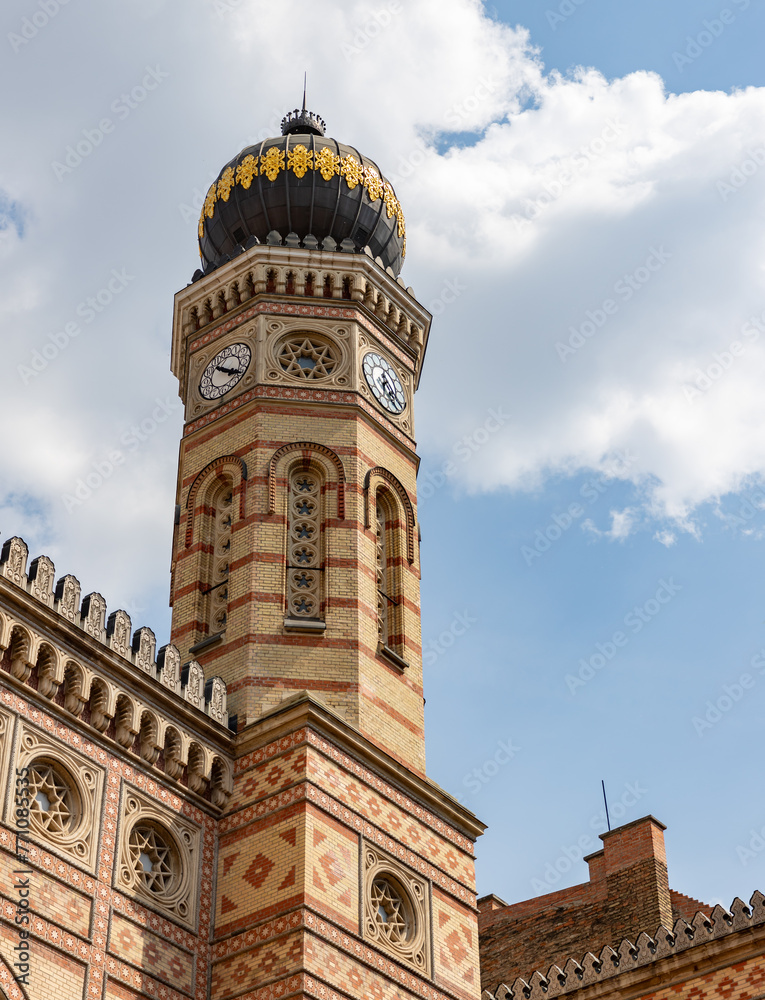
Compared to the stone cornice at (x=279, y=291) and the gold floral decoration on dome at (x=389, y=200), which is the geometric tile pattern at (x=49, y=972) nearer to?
the stone cornice at (x=279, y=291)

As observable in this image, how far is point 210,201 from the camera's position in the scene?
29.8m

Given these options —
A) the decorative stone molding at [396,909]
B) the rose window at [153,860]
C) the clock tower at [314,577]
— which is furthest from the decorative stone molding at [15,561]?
the decorative stone molding at [396,909]

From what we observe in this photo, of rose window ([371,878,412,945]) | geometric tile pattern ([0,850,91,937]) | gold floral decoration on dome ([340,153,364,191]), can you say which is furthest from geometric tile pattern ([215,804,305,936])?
gold floral decoration on dome ([340,153,364,191])

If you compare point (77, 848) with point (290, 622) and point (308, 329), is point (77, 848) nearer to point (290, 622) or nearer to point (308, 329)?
point (290, 622)

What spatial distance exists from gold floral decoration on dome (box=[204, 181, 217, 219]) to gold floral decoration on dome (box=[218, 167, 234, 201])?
21 cm

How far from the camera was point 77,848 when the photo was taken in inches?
749

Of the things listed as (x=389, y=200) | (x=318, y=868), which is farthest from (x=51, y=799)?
(x=389, y=200)

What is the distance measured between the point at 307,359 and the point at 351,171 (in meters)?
4.66

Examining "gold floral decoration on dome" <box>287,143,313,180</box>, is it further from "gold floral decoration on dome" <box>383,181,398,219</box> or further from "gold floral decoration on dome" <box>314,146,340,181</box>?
"gold floral decoration on dome" <box>383,181,398,219</box>

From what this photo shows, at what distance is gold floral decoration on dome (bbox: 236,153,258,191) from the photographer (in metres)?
29.1

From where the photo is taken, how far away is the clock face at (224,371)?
2677cm

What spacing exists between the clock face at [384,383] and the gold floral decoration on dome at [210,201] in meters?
4.97

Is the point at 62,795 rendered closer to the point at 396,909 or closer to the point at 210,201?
the point at 396,909

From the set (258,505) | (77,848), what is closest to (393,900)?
(77,848)
